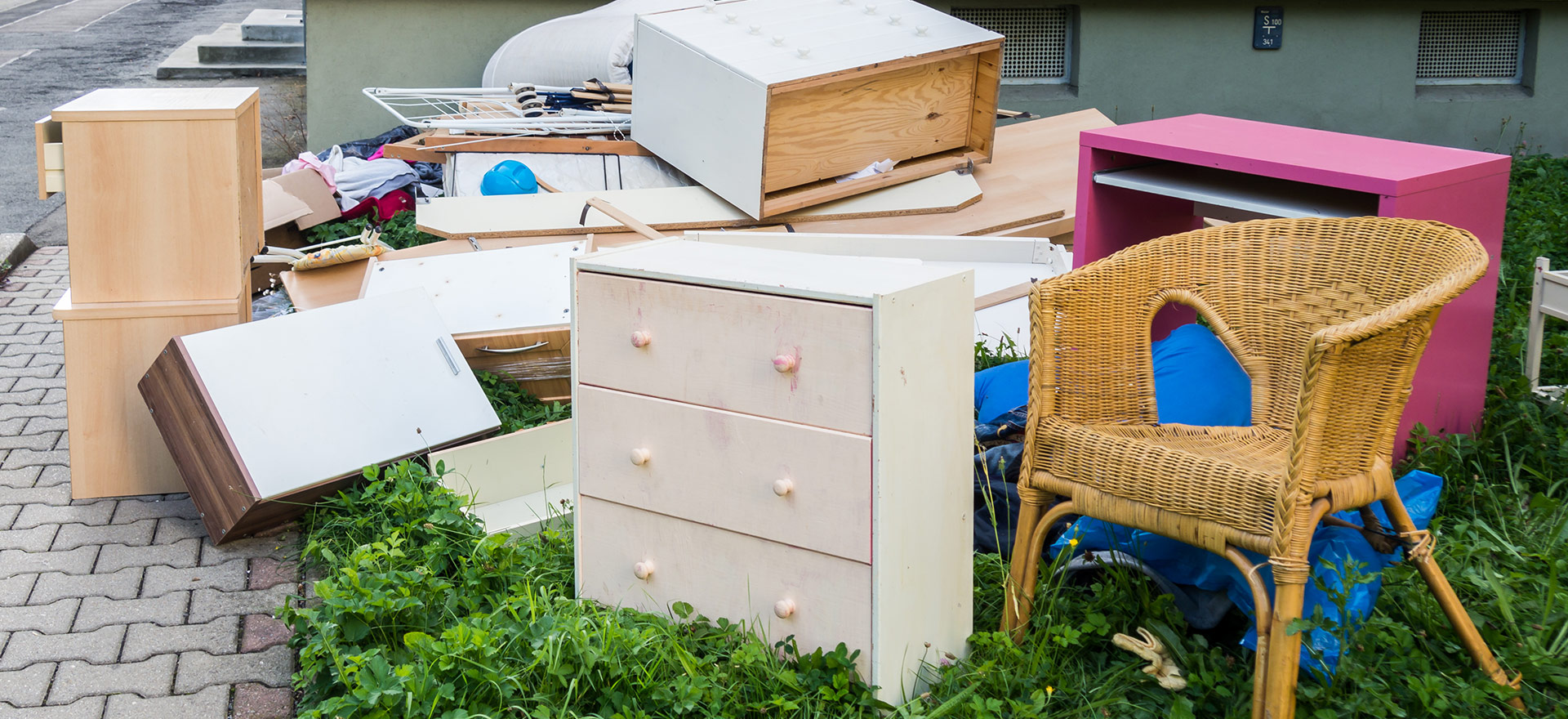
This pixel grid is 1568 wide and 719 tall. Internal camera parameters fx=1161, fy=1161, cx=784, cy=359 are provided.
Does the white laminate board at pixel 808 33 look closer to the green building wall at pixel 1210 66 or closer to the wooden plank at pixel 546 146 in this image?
the wooden plank at pixel 546 146

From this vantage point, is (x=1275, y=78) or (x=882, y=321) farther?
(x=1275, y=78)

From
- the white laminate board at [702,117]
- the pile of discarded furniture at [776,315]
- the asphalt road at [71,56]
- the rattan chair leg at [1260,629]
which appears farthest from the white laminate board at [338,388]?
the asphalt road at [71,56]

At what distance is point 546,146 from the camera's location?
5.65 meters

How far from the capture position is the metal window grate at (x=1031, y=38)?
7.84 m

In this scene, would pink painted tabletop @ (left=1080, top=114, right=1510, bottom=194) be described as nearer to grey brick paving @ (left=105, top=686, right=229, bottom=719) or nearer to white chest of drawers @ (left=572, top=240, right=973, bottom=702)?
white chest of drawers @ (left=572, top=240, right=973, bottom=702)

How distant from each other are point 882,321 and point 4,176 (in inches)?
355

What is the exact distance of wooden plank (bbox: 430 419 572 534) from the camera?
11.0 feet

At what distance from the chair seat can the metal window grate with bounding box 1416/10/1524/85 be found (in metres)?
7.22

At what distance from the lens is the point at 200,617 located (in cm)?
292

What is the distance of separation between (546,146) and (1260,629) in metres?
4.36

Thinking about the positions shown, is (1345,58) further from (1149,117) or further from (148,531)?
(148,531)

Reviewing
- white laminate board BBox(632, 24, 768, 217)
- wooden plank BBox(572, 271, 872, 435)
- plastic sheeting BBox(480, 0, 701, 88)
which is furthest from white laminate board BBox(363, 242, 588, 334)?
plastic sheeting BBox(480, 0, 701, 88)

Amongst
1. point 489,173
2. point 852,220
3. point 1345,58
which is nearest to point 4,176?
point 489,173

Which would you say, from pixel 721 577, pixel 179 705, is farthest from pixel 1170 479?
pixel 179 705
